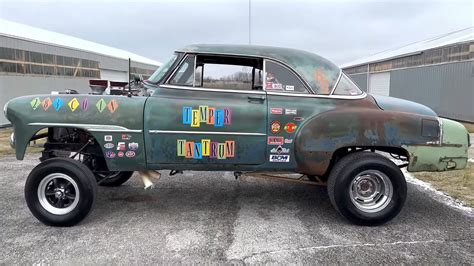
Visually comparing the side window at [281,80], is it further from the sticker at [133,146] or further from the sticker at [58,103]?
the sticker at [58,103]

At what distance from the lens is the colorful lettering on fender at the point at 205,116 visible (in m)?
3.96

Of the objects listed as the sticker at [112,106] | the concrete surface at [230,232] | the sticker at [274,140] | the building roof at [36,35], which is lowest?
the concrete surface at [230,232]

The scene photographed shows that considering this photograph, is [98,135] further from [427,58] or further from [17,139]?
[427,58]

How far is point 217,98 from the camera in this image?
4043 mm

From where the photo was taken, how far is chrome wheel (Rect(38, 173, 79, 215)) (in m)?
3.93

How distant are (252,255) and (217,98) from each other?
67.7 inches

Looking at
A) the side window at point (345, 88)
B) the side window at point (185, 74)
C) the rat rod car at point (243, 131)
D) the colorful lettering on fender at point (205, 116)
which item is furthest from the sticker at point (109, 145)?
the side window at point (345, 88)

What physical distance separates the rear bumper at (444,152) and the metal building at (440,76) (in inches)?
563

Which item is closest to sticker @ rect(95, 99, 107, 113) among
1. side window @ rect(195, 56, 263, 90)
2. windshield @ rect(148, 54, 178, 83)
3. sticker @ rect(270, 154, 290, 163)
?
windshield @ rect(148, 54, 178, 83)

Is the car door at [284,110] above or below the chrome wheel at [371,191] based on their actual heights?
above

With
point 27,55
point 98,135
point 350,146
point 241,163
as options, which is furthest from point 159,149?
point 27,55

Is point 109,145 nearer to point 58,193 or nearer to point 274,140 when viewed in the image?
point 58,193

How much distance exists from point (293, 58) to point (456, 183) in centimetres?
356

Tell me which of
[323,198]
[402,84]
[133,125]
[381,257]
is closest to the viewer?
[381,257]
